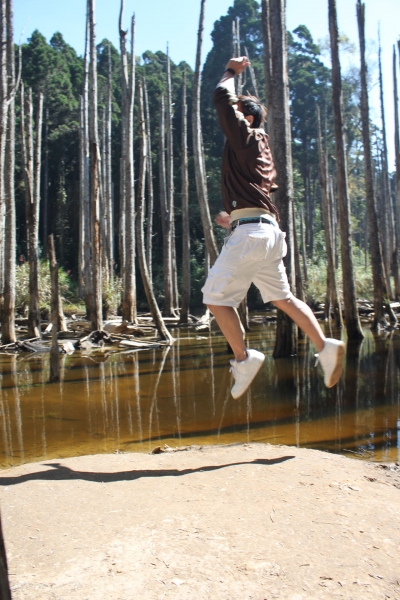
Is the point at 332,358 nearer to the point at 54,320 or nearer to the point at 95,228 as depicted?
the point at 54,320

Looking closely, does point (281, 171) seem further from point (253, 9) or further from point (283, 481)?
point (253, 9)

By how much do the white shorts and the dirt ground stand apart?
1.16 meters

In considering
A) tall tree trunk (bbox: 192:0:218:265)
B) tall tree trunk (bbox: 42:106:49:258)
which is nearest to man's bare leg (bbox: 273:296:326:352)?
tall tree trunk (bbox: 192:0:218:265)

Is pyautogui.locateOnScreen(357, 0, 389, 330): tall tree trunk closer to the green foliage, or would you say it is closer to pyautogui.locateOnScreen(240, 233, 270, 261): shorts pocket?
the green foliage

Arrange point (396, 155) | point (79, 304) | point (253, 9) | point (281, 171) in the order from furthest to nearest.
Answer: point (253, 9)
point (79, 304)
point (396, 155)
point (281, 171)

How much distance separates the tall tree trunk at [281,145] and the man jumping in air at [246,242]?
7.19m

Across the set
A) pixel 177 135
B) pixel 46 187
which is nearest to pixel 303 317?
pixel 46 187

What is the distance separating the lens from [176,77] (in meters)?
A: 43.1

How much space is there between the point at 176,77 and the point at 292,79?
34.3 feet

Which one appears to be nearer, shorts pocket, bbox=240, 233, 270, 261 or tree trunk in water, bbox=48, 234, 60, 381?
shorts pocket, bbox=240, 233, 270, 261

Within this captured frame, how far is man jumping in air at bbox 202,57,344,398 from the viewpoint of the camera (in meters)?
4.02

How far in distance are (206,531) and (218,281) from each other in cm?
171

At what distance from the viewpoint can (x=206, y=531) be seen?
9.36 ft

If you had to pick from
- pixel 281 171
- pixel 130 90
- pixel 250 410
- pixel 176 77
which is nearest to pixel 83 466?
pixel 250 410
